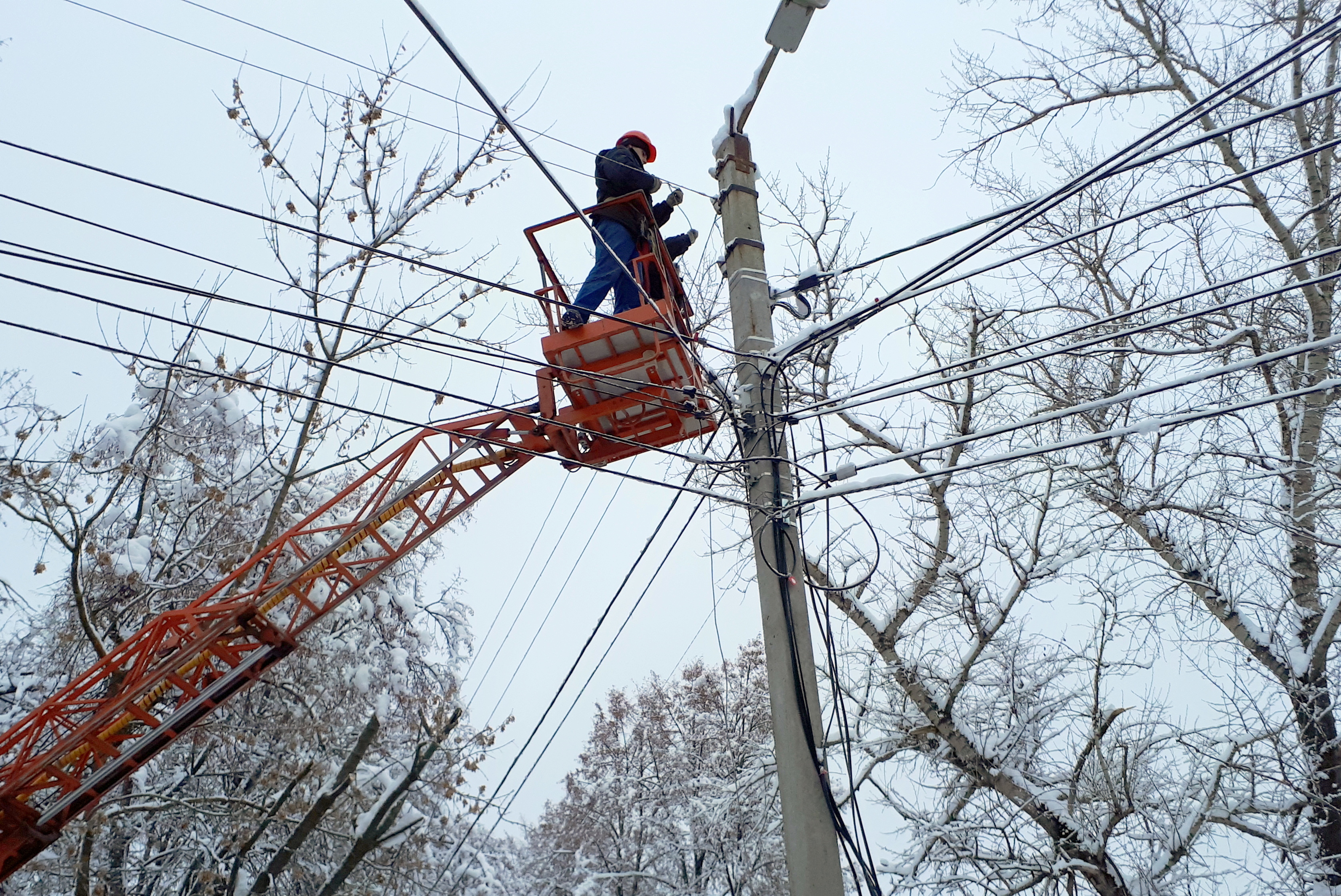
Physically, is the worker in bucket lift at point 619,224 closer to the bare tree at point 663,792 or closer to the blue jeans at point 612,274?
the blue jeans at point 612,274

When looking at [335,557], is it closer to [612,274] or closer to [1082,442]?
[612,274]

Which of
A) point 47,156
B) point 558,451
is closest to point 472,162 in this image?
point 558,451

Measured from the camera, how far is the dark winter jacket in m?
7.05

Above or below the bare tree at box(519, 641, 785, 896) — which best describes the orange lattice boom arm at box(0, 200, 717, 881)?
below

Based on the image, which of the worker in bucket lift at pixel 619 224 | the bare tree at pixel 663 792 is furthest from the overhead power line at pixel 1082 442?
the bare tree at pixel 663 792

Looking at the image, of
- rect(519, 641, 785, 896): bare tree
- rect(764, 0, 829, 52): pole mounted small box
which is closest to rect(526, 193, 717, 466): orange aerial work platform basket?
rect(764, 0, 829, 52): pole mounted small box

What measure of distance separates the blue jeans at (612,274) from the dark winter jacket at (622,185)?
6cm

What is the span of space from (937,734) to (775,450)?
570 centimetres

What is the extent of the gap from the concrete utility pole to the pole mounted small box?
0.63 metres

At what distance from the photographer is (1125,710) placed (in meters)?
8.67

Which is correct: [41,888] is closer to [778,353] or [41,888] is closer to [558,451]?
[558,451]

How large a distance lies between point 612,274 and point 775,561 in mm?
2912

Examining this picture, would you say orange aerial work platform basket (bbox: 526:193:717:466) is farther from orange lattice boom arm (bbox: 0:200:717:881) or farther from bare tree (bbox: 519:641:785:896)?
bare tree (bbox: 519:641:785:896)

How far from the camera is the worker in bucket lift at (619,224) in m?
6.88
